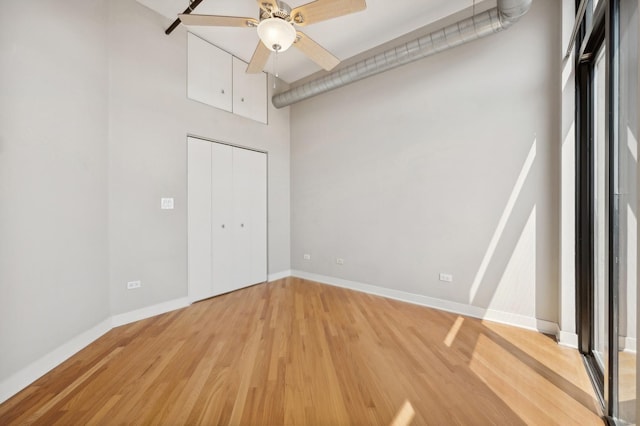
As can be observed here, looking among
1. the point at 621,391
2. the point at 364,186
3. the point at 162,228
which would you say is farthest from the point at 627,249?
the point at 162,228

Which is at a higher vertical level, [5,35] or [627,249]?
[5,35]

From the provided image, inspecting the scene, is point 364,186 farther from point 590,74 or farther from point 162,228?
point 162,228

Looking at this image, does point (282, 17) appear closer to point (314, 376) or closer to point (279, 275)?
point (314, 376)

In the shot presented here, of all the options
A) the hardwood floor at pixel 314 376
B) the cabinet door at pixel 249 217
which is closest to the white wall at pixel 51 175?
the hardwood floor at pixel 314 376

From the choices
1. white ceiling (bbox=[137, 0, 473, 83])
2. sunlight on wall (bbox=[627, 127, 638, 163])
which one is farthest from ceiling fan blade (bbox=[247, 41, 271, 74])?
sunlight on wall (bbox=[627, 127, 638, 163])

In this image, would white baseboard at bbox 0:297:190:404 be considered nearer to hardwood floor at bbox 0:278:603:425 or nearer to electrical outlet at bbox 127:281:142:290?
hardwood floor at bbox 0:278:603:425

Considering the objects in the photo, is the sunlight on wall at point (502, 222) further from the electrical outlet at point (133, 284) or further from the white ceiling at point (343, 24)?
the electrical outlet at point (133, 284)

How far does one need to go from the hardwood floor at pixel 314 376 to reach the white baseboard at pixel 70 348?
64 millimetres

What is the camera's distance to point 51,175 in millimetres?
2152

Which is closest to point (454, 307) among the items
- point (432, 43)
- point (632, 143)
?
point (632, 143)

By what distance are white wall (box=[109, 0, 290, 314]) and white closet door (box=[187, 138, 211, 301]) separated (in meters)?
0.10

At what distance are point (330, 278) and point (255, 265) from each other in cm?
140

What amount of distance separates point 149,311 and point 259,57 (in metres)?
3.34

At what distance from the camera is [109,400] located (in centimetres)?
174
